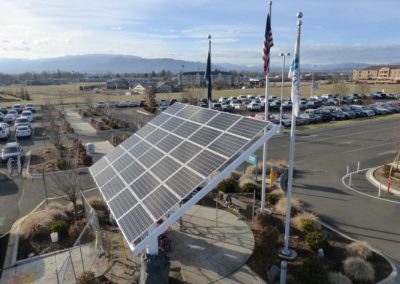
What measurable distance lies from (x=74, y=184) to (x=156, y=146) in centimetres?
552

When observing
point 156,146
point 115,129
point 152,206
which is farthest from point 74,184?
point 115,129

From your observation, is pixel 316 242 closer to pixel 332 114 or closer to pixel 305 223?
pixel 305 223

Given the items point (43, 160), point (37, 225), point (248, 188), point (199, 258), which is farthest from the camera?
point (43, 160)

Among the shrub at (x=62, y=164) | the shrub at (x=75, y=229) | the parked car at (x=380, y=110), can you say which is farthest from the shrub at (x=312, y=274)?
the parked car at (x=380, y=110)

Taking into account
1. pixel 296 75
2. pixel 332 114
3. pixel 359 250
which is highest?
pixel 296 75

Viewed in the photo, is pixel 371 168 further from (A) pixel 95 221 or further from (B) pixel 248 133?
(A) pixel 95 221

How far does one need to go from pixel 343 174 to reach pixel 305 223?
10.8m

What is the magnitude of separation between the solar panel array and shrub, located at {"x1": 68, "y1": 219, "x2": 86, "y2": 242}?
233 centimetres

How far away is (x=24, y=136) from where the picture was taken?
36688mm

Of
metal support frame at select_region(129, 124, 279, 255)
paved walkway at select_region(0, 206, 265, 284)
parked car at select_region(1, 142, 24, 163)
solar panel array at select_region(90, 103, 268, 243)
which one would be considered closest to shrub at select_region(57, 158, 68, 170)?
parked car at select_region(1, 142, 24, 163)

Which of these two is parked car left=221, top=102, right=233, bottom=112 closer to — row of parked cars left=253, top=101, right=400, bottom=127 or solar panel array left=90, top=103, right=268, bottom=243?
row of parked cars left=253, top=101, right=400, bottom=127

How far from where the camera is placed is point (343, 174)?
24.0m

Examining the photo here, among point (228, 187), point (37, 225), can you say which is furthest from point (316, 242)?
point (37, 225)

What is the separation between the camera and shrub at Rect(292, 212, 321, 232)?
14.8m
